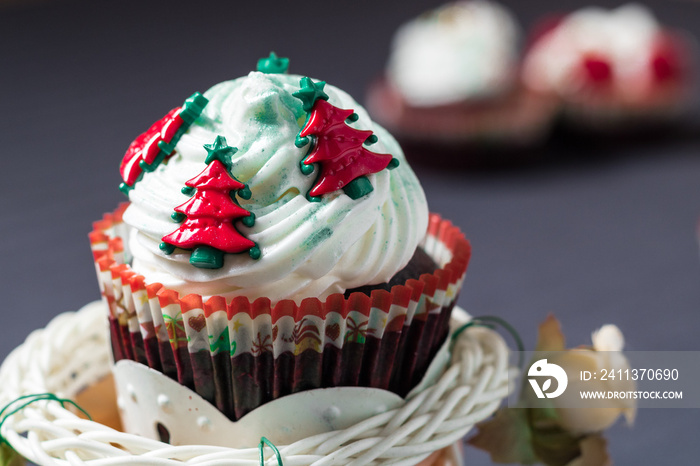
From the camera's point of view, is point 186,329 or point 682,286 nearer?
point 186,329

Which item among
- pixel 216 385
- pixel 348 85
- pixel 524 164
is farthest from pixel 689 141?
pixel 216 385

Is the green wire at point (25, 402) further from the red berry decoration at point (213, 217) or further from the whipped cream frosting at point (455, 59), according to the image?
the whipped cream frosting at point (455, 59)

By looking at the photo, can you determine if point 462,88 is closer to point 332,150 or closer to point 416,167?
point 416,167

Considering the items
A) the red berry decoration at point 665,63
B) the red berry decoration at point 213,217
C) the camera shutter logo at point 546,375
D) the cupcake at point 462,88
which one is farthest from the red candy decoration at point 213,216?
the red berry decoration at point 665,63

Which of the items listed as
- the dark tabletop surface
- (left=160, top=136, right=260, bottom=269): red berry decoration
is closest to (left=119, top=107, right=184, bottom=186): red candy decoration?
(left=160, top=136, right=260, bottom=269): red berry decoration

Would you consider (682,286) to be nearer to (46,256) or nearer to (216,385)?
(216,385)

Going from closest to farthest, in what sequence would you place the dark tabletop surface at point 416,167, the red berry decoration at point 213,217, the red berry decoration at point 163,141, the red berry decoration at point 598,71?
1. the red berry decoration at point 213,217
2. the red berry decoration at point 163,141
3. the dark tabletop surface at point 416,167
4. the red berry decoration at point 598,71

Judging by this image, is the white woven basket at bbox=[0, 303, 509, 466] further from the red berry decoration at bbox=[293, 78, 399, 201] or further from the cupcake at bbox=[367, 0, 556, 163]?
the cupcake at bbox=[367, 0, 556, 163]

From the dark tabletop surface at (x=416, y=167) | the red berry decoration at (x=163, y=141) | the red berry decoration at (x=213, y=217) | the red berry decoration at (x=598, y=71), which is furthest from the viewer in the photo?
the red berry decoration at (x=598, y=71)
